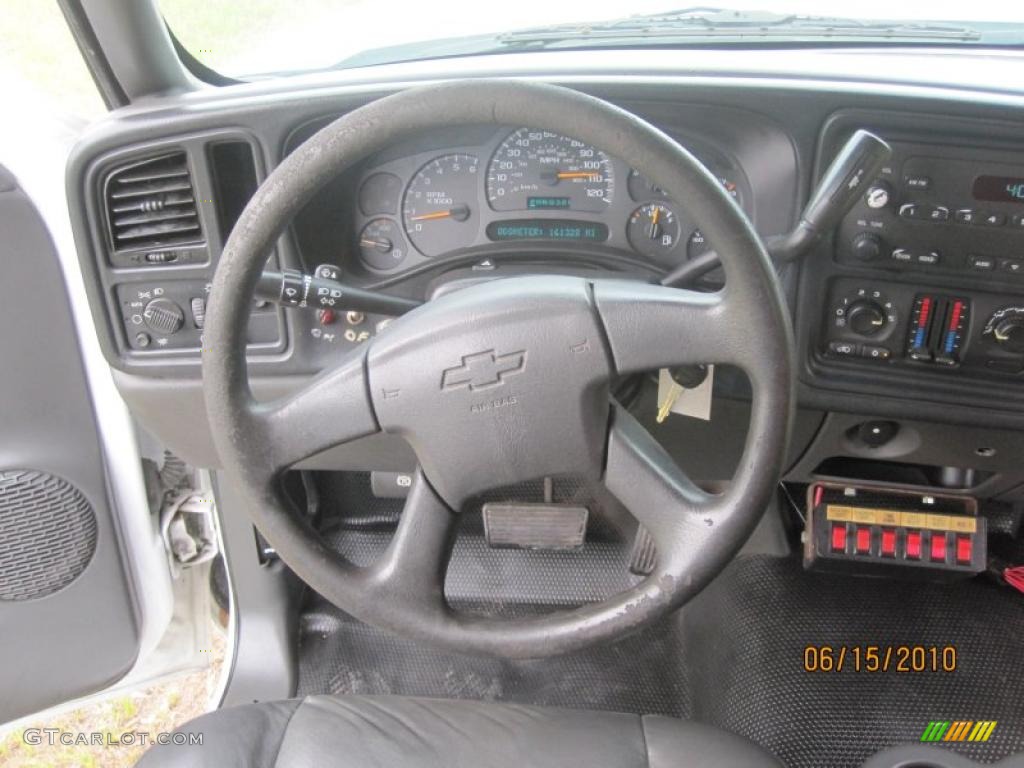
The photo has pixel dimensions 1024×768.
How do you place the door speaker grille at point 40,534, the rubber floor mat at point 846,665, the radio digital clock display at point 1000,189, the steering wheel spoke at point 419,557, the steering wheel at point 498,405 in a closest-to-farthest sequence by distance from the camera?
the steering wheel at point 498,405
the steering wheel spoke at point 419,557
the radio digital clock display at point 1000,189
the rubber floor mat at point 846,665
the door speaker grille at point 40,534

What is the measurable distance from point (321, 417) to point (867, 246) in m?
0.73

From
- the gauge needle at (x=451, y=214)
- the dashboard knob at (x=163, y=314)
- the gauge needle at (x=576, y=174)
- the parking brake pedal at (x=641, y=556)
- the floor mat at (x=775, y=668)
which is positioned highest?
the gauge needle at (x=576, y=174)

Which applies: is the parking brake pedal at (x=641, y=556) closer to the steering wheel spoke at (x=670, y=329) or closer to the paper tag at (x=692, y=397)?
the paper tag at (x=692, y=397)

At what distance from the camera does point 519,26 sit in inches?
54.1

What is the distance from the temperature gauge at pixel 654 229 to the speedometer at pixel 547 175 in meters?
0.05

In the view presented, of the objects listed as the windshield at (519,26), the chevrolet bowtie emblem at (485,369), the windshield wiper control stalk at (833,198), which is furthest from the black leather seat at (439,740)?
the windshield at (519,26)

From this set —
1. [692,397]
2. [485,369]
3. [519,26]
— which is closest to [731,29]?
[519,26]

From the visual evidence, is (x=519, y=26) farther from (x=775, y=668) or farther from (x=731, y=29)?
(x=775, y=668)

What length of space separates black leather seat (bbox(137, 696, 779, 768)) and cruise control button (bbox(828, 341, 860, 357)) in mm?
547

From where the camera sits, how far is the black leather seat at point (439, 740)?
98 centimetres

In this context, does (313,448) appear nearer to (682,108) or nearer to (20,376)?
(682,108)

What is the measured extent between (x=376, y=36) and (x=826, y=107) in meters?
0.75

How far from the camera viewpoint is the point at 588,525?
1701 mm

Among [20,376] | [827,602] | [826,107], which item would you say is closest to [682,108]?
[826,107]
